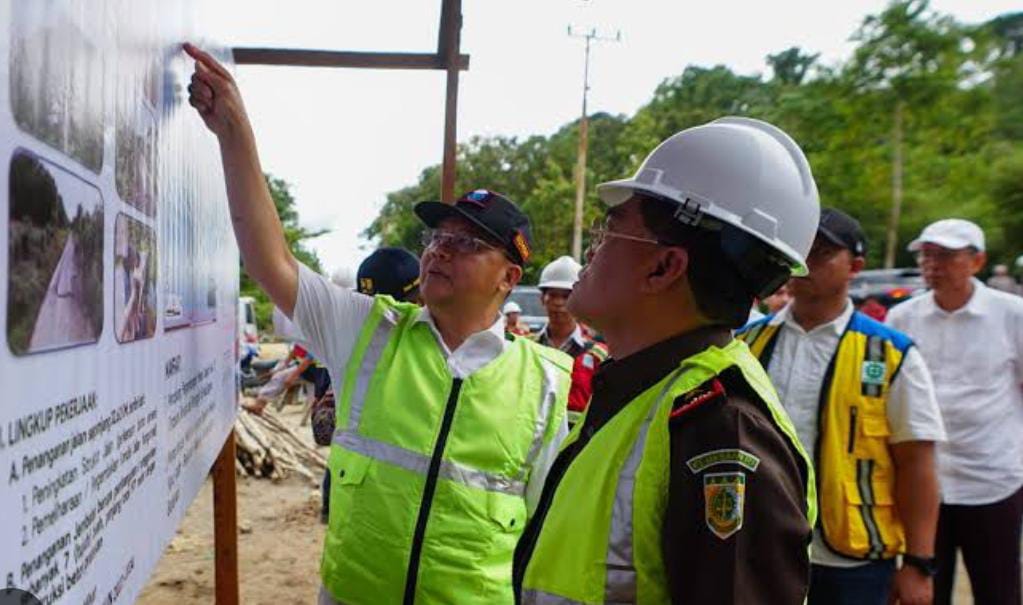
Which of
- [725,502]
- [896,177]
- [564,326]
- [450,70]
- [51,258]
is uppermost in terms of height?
[896,177]

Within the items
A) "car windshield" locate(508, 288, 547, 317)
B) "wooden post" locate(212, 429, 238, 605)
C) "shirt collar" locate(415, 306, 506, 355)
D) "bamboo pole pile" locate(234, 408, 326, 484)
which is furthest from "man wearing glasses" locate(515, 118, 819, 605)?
"car windshield" locate(508, 288, 547, 317)

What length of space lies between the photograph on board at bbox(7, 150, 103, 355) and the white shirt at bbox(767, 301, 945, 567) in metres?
2.40

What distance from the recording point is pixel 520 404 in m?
2.46

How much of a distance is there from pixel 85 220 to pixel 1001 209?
33.2 metres

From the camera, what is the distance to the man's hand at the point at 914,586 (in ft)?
9.50

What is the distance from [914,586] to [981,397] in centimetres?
130

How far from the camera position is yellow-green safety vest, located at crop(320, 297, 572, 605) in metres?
2.26

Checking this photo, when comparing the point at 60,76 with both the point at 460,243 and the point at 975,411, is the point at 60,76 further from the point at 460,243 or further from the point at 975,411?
the point at 975,411

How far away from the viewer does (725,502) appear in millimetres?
1255

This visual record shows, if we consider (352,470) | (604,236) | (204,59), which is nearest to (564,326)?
(352,470)

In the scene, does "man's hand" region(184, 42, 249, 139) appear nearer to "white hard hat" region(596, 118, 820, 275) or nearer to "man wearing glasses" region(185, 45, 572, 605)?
"man wearing glasses" region(185, 45, 572, 605)

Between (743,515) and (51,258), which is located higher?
(51,258)

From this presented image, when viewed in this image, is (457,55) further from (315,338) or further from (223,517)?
(223,517)

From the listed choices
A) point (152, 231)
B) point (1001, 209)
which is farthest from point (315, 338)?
point (1001, 209)
